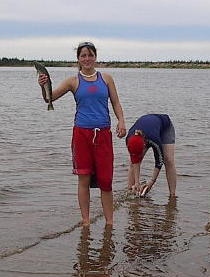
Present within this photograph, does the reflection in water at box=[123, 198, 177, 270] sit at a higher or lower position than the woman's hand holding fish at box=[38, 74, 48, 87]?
lower

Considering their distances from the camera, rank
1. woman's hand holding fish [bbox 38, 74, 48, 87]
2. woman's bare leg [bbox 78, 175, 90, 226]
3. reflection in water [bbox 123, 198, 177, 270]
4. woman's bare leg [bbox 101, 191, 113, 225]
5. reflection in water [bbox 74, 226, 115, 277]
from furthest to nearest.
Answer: woman's bare leg [bbox 101, 191, 113, 225] → woman's bare leg [bbox 78, 175, 90, 226] → woman's hand holding fish [bbox 38, 74, 48, 87] → reflection in water [bbox 123, 198, 177, 270] → reflection in water [bbox 74, 226, 115, 277]

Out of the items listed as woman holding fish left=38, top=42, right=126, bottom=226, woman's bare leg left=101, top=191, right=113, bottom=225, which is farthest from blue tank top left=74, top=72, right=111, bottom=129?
woman's bare leg left=101, top=191, right=113, bottom=225

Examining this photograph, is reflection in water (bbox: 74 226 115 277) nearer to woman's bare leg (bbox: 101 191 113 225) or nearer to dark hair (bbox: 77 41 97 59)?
woman's bare leg (bbox: 101 191 113 225)

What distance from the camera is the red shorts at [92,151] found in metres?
6.41

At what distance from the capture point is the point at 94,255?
5910 mm

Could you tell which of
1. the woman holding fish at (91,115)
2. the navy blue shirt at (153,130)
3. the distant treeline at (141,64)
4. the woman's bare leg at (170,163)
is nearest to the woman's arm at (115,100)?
the woman holding fish at (91,115)

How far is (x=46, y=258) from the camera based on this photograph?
5758 mm

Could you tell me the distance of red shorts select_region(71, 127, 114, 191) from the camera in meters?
6.41

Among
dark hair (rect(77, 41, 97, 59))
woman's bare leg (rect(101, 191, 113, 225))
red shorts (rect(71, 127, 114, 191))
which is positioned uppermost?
dark hair (rect(77, 41, 97, 59))

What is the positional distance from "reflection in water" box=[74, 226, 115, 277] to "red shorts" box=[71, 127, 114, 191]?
2.19ft

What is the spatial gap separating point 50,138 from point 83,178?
10.1m

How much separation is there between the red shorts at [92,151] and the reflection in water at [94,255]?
666 mm

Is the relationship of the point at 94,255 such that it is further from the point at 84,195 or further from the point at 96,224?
the point at 96,224

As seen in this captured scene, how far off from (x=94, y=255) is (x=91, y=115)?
1448mm
